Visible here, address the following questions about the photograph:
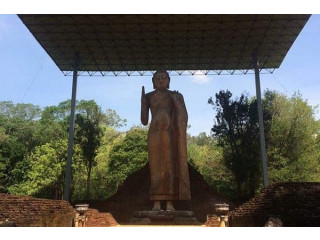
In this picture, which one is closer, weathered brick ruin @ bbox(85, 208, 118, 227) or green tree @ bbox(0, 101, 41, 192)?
weathered brick ruin @ bbox(85, 208, 118, 227)

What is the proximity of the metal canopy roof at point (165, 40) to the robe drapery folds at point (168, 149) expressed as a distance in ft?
27.9

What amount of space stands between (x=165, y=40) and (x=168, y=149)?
11532 mm

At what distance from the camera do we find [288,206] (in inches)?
303

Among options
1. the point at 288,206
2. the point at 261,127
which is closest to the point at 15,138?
the point at 261,127

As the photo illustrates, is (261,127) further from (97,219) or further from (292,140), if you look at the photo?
(97,219)

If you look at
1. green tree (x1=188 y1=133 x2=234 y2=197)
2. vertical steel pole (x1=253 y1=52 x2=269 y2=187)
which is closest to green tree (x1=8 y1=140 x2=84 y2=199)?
green tree (x1=188 y1=133 x2=234 y2=197)

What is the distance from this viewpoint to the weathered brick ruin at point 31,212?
8.16 metres

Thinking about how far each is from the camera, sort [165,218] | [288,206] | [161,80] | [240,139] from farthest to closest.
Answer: [240,139]
[161,80]
[165,218]
[288,206]

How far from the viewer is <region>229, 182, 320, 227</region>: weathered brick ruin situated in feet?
23.9

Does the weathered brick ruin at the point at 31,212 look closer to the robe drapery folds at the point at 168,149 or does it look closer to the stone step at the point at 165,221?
the stone step at the point at 165,221

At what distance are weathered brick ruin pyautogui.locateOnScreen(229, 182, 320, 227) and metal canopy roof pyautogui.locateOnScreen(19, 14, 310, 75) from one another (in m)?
12.3

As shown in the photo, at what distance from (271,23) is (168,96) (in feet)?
34.1

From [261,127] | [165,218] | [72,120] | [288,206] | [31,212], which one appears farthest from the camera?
[72,120]

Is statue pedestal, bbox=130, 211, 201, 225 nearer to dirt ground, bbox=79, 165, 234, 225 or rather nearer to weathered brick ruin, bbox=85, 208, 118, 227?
weathered brick ruin, bbox=85, 208, 118, 227
